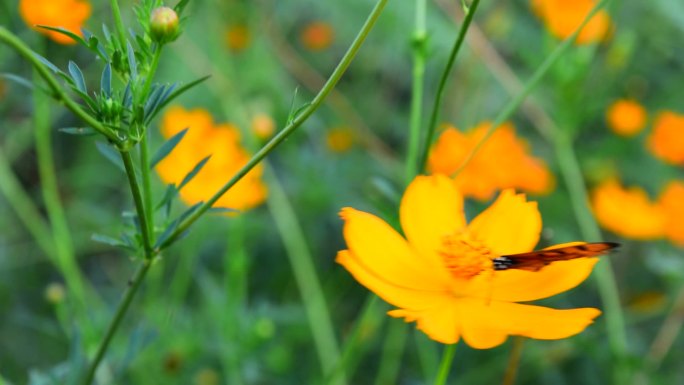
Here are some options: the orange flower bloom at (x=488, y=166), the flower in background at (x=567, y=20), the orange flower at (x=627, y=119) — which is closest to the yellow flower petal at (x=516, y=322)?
the orange flower bloom at (x=488, y=166)

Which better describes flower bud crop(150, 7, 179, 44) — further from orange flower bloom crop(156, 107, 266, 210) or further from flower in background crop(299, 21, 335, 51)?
flower in background crop(299, 21, 335, 51)

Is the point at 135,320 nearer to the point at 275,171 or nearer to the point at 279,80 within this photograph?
the point at 275,171

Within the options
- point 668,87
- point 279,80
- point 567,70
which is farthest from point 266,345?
point 668,87

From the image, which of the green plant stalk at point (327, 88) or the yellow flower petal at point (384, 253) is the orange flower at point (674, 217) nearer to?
the yellow flower petal at point (384, 253)

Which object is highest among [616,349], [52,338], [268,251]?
[268,251]

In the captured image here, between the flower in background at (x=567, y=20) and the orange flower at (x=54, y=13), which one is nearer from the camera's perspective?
the orange flower at (x=54, y=13)
